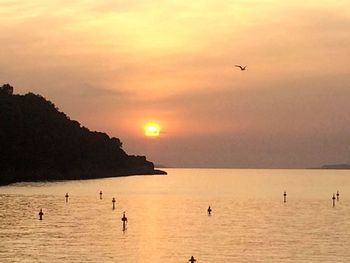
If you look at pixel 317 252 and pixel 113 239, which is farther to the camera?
pixel 113 239

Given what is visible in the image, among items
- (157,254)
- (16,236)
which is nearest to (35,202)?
(16,236)

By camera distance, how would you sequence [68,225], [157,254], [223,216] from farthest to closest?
[223,216] → [68,225] → [157,254]

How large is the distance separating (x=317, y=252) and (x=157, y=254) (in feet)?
59.8

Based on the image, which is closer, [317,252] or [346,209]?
[317,252]

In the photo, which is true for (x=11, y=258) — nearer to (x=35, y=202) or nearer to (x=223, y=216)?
(x=223, y=216)

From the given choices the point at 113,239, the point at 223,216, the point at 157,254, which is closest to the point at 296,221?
the point at 223,216

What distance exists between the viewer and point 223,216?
485ft

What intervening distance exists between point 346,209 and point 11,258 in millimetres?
112423

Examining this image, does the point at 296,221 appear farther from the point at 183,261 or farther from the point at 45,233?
the point at 183,261

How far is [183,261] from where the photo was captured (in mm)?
80438

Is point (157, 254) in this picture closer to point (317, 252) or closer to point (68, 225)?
point (317, 252)

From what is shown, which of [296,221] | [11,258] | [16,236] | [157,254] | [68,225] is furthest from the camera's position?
[296,221]

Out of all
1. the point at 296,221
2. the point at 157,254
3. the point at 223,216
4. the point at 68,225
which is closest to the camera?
the point at 157,254

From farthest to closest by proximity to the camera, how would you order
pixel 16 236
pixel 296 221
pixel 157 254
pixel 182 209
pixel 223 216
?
pixel 182 209 → pixel 223 216 → pixel 296 221 → pixel 16 236 → pixel 157 254
